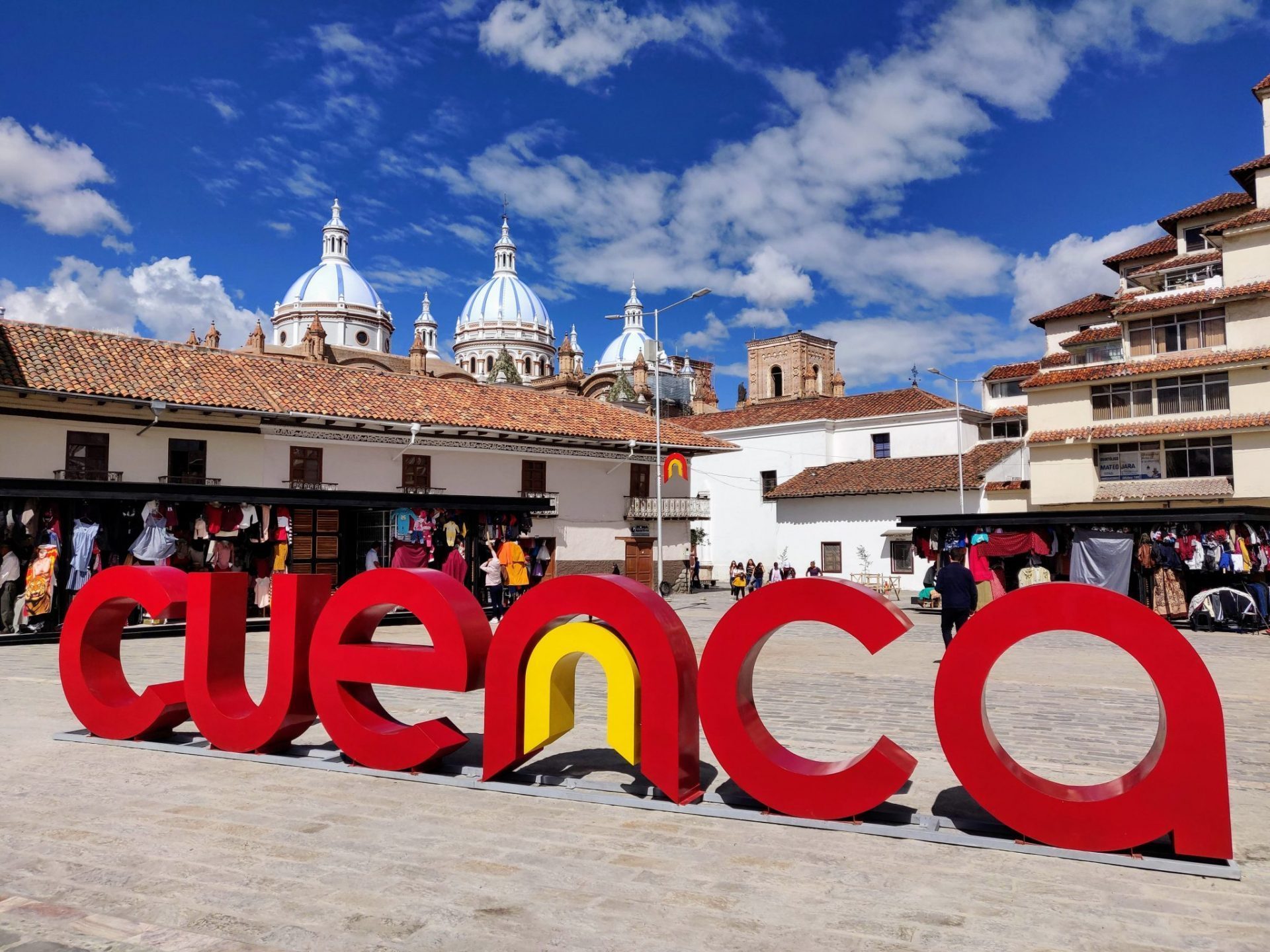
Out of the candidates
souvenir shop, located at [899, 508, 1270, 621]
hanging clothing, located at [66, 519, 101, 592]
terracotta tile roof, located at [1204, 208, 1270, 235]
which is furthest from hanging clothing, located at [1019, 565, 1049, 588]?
hanging clothing, located at [66, 519, 101, 592]

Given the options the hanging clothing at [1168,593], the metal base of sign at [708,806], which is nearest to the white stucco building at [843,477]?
the hanging clothing at [1168,593]

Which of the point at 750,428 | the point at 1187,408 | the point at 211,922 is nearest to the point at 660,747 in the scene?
the point at 211,922

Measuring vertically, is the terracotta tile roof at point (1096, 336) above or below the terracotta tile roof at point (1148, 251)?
below

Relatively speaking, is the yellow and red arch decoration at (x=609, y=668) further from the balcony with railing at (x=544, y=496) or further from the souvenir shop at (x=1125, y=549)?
the balcony with railing at (x=544, y=496)

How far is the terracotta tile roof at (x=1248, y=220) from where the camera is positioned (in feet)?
102

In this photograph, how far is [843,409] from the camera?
47.7 m

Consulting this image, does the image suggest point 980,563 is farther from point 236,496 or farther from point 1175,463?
point 236,496

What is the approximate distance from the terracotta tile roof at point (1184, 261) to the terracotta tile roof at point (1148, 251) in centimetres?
536

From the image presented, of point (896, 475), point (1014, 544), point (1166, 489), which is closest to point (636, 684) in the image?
point (1014, 544)

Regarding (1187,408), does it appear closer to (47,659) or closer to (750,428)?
(750,428)

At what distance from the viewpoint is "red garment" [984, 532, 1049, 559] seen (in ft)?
73.9

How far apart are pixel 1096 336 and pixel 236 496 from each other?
1348 inches

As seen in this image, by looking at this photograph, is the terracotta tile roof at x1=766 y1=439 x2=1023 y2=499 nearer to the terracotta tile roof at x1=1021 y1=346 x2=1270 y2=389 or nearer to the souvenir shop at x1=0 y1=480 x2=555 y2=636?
the terracotta tile roof at x1=1021 y1=346 x2=1270 y2=389

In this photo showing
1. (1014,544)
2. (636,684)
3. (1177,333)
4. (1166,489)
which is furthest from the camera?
(1177,333)
